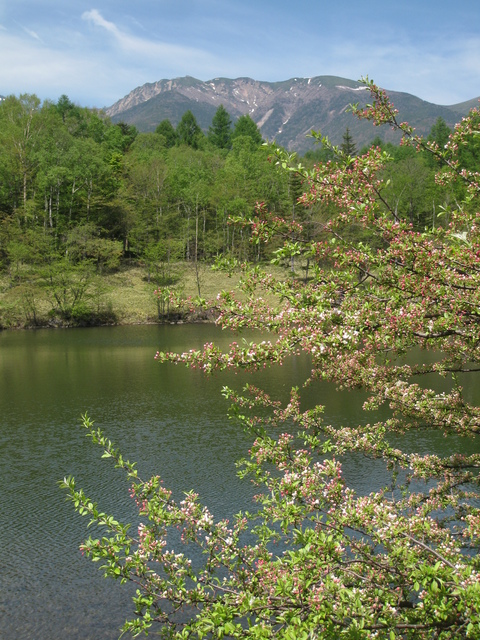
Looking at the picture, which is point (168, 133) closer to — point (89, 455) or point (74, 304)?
point (74, 304)

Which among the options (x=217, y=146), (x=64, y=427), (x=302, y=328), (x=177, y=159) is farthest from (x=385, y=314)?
(x=217, y=146)

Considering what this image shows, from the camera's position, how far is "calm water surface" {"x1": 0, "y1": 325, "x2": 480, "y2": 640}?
9.96m

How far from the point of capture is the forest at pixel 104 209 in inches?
2089

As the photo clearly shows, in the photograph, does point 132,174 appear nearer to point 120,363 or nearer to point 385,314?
point 120,363

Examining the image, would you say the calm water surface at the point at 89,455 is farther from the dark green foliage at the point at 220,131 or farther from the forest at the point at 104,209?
the dark green foliage at the point at 220,131

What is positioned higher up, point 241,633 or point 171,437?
point 241,633

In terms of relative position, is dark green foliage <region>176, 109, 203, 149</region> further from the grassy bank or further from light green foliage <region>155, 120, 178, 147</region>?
the grassy bank

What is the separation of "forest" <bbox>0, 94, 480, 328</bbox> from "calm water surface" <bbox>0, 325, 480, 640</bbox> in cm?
1762

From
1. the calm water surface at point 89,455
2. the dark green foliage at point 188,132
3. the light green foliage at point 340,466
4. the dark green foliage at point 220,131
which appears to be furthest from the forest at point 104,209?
the light green foliage at point 340,466

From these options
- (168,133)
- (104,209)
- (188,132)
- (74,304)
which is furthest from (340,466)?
(188,132)

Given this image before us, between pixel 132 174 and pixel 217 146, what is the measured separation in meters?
40.9

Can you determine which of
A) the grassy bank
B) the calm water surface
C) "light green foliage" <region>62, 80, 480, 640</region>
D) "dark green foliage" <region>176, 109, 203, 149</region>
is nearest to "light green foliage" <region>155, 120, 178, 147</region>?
"dark green foliage" <region>176, 109, 203, 149</region>

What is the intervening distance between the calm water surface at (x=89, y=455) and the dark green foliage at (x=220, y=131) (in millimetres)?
82039

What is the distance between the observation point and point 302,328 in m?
5.00
